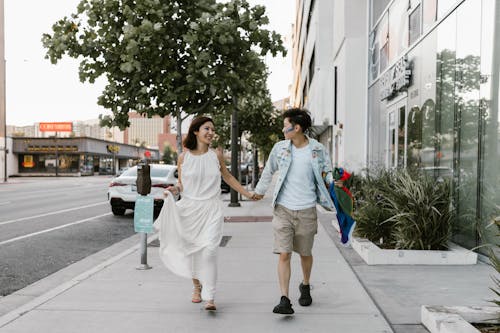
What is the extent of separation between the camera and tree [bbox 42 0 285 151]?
816 cm

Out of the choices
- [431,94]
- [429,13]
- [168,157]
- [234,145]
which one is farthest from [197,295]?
[168,157]

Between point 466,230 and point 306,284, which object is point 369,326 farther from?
point 466,230

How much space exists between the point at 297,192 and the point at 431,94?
615 centimetres

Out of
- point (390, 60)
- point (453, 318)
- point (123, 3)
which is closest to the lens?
point (453, 318)

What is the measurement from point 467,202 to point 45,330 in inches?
238

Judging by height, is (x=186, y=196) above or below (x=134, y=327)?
above

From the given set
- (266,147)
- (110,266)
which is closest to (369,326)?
(110,266)

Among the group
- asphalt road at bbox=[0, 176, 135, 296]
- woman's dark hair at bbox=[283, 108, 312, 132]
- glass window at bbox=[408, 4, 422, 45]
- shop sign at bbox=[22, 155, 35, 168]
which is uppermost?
glass window at bbox=[408, 4, 422, 45]

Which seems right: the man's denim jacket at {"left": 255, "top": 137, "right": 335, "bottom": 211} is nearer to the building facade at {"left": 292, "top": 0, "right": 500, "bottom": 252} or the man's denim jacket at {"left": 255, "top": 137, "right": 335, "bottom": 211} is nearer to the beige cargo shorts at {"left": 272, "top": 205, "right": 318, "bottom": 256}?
the beige cargo shorts at {"left": 272, "top": 205, "right": 318, "bottom": 256}

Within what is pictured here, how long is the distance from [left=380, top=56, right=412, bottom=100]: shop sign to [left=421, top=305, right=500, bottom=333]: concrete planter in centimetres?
832

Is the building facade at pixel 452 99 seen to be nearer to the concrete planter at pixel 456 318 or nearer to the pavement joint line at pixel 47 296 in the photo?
the concrete planter at pixel 456 318

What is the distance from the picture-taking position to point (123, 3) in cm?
829

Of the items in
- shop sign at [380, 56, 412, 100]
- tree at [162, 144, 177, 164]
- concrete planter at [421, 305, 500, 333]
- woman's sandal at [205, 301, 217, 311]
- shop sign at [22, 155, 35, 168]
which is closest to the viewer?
concrete planter at [421, 305, 500, 333]

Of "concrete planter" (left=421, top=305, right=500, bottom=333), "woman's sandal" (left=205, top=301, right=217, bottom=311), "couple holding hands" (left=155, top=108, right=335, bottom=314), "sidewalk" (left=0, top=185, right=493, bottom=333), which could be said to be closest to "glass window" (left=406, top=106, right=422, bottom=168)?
"sidewalk" (left=0, top=185, right=493, bottom=333)
